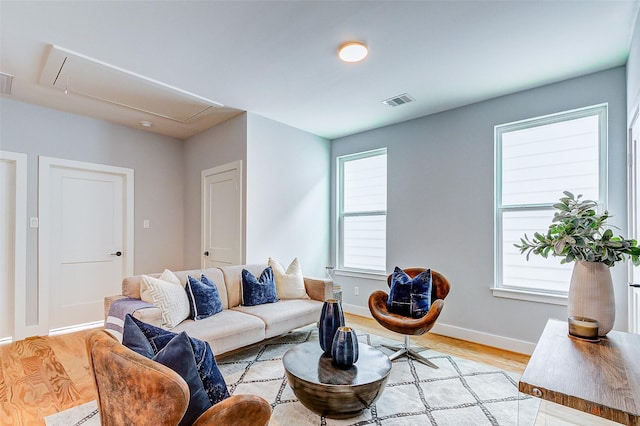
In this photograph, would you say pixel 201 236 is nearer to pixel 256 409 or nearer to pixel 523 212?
pixel 256 409

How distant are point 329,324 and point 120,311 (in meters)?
1.63

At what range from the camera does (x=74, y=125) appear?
397 centimetres

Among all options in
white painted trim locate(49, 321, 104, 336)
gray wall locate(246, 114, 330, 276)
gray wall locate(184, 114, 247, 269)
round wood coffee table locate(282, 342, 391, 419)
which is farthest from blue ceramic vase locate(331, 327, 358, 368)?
white painted trim locate(49, 321, 104, 336)

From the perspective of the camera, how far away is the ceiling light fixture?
8.03 ft

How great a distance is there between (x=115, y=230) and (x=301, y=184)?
2.55 metres

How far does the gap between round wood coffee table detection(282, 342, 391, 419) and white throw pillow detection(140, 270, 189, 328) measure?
1.04 meters

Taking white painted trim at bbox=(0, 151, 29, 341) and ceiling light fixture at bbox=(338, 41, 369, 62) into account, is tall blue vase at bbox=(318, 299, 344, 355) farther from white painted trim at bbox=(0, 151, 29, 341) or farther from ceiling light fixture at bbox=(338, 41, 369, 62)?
white painted trim at bbox=(0, 151, 29, 341)

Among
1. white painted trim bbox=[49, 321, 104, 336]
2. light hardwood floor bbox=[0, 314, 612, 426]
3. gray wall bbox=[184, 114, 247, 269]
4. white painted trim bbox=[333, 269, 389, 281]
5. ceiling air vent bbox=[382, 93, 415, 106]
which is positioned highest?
ceiling air vent bbox=[382, 93, 415, 106]

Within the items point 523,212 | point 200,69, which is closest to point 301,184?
point 200,69

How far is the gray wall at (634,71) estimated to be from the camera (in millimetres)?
2084

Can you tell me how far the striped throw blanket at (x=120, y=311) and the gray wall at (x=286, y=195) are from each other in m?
1.45

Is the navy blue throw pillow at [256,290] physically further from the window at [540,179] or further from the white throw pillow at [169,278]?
the window at [540,179]

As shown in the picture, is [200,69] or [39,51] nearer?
[39,51]

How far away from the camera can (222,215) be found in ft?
13.9
